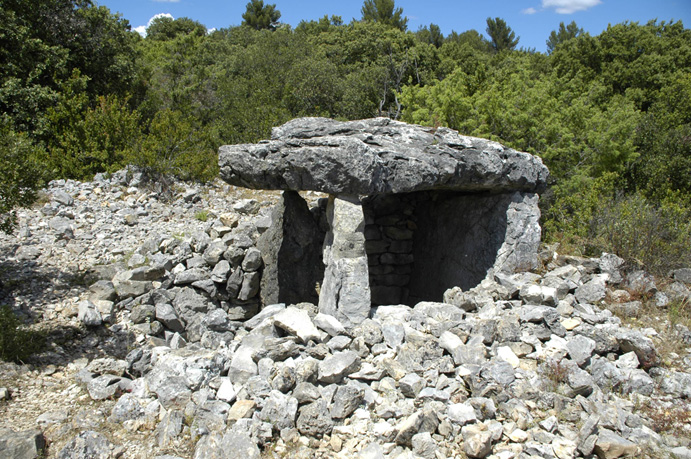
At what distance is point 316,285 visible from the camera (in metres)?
7.05

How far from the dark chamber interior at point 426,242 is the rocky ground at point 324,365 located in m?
1.11

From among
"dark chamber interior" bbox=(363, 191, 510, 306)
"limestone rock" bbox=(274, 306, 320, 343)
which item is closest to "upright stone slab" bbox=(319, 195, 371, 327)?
A: "limestone rock" bbox=(274, 306, 320, 343)

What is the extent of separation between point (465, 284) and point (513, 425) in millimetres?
3595

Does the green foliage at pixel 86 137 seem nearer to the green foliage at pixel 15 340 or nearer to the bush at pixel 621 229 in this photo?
the green foliage at pixel 15 340

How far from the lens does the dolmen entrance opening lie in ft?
18.0

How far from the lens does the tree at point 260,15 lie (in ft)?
117

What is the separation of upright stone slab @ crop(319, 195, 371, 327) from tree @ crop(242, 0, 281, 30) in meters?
33.8

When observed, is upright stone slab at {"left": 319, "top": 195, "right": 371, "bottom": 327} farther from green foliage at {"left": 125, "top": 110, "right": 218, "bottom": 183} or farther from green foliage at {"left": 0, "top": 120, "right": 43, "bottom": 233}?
green foliage at {"left": 125, "top": 110, "right": 218, "bottom": 183}

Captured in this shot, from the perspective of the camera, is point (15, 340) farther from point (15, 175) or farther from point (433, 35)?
point (433, 35)

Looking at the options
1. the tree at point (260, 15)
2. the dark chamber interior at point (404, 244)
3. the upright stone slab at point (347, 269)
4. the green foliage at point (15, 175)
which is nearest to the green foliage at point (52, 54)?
the green foliage at point (15, 175)

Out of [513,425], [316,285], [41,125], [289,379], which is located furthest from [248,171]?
[41,125]

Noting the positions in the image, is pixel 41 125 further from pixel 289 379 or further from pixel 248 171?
pixel 289 379

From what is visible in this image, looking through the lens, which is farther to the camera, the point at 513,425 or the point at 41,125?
the point at 41,125

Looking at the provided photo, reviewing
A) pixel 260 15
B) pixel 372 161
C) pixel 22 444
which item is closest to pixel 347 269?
pixel 372 161
